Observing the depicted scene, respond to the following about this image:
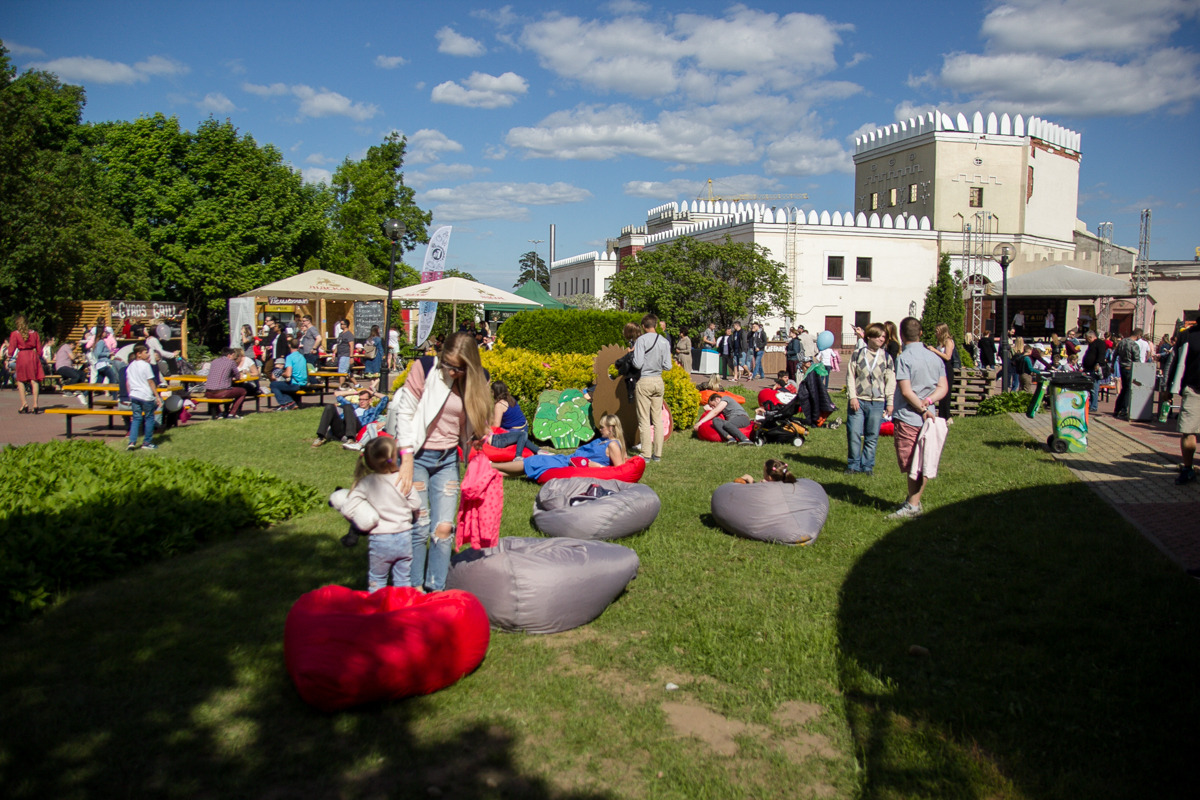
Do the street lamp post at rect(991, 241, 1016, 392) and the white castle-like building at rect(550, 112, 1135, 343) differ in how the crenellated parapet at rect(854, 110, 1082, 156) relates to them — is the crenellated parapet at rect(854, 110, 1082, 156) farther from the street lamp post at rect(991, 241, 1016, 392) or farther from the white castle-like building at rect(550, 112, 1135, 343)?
the street lamp post at rect(991, 241, 1016, 392)

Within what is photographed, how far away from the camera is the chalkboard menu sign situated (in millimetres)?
28664

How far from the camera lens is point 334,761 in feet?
11.6

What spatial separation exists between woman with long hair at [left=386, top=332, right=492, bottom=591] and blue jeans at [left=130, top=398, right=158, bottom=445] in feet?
25.0

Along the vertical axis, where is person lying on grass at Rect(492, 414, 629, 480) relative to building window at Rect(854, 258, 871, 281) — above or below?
below

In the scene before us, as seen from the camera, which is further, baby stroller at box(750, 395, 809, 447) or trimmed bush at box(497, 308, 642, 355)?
trimmed bush at box(497, 308, 642, 355)

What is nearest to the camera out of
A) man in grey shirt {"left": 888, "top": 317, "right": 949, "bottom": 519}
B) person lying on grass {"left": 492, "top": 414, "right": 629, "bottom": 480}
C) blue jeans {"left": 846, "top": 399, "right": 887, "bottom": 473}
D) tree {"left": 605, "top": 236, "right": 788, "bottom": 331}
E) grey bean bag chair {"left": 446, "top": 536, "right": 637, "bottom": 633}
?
grey bean bag chair {"left": 446, "top": 536, "right": 637, "bottom": 633}

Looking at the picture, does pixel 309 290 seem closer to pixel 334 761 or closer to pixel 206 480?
pixel 206 480

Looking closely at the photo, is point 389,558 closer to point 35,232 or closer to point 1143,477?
point 1143,477

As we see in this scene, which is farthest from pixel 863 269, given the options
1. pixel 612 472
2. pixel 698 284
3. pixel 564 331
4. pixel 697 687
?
pixel 697 687

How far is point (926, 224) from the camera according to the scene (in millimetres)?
42781

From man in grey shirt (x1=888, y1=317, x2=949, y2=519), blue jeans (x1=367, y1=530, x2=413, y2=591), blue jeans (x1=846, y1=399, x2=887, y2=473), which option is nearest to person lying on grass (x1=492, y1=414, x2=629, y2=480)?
blue jeans (x1=846, y1=399, x2=887, y2=473)

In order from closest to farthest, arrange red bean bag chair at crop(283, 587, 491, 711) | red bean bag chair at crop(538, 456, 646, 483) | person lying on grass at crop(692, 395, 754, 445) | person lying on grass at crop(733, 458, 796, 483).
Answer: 1. red bean bag chair at crop(283, 587, 491, 711)
2. person lying on grass at crop(733, 458, 796, 483)
3. red bean bag chair at crop(538, 456, 646, 483)
4. person lying on grass at crop(692, 395, 754, 445)

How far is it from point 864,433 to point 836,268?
3380cm

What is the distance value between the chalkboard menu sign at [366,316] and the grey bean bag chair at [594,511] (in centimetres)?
2239
